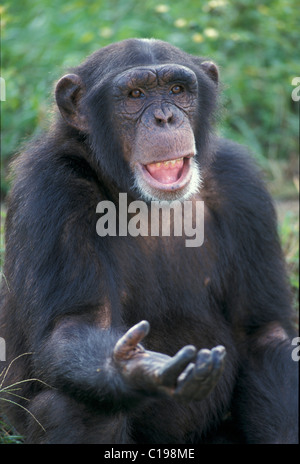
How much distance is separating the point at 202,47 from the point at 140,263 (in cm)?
499

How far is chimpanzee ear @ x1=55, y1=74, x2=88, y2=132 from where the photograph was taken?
5016mm

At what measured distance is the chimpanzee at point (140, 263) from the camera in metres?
4.54

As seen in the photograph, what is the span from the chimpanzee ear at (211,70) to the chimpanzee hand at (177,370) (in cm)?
221

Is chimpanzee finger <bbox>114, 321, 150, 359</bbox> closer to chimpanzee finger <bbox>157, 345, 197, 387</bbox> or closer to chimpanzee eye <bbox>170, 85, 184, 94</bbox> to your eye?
chimpanzee finger <bbox>157, 345, 197, 387</bbox>

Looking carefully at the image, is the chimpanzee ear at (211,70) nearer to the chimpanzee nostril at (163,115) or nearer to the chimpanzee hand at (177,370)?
the chimpanzee nostril at (163,115)

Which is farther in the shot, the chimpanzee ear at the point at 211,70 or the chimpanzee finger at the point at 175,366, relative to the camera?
the chimpanzee ear at the point at 211,70

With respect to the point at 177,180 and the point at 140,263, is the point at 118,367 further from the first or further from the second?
the point at 177,180

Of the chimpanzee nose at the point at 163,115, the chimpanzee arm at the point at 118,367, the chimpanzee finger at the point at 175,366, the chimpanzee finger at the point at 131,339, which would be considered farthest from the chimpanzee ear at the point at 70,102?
the chimpanzee finger at the point at 175,366

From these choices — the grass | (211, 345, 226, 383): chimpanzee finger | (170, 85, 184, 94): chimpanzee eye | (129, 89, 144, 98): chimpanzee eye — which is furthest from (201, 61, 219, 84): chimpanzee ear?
(211, 345, 226, 383): chimpanzee finger

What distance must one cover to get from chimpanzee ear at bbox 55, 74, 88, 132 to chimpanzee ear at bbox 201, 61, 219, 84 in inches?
33.6

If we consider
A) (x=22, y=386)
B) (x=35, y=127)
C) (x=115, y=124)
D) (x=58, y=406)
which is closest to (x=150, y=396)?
(x=58, y=406)

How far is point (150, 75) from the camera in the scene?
4832 mm
